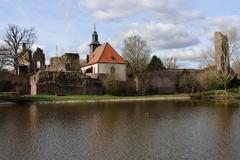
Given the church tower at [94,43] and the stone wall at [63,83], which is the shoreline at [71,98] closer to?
the stone wall at [63,83]

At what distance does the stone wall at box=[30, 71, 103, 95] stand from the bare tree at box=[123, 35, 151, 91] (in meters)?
6.86

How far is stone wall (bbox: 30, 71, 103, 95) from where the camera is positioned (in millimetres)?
48156

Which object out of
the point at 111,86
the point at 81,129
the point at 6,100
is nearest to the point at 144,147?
the point at 81,129

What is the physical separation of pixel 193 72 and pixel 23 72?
27966mm

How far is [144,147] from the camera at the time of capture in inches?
577

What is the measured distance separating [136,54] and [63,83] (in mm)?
12427

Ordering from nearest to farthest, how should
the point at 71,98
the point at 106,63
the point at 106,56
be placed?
the point at 71,98
the point at 106,63
the point at 106,56

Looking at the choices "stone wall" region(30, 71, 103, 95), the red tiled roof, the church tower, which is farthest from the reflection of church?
the church tower

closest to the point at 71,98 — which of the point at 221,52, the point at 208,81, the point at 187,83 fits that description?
the point at 208,81

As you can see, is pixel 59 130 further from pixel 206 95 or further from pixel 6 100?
pixel 206 95

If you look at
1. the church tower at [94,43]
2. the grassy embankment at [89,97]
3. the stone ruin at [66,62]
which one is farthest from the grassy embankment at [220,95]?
the stone ruin at [66,62]

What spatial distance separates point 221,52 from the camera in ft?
180

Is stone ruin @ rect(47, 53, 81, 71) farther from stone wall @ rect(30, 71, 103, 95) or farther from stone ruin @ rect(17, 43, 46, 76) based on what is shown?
stone wall @ rect(30, 71, 103, 95)

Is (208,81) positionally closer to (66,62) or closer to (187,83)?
(187,83)
